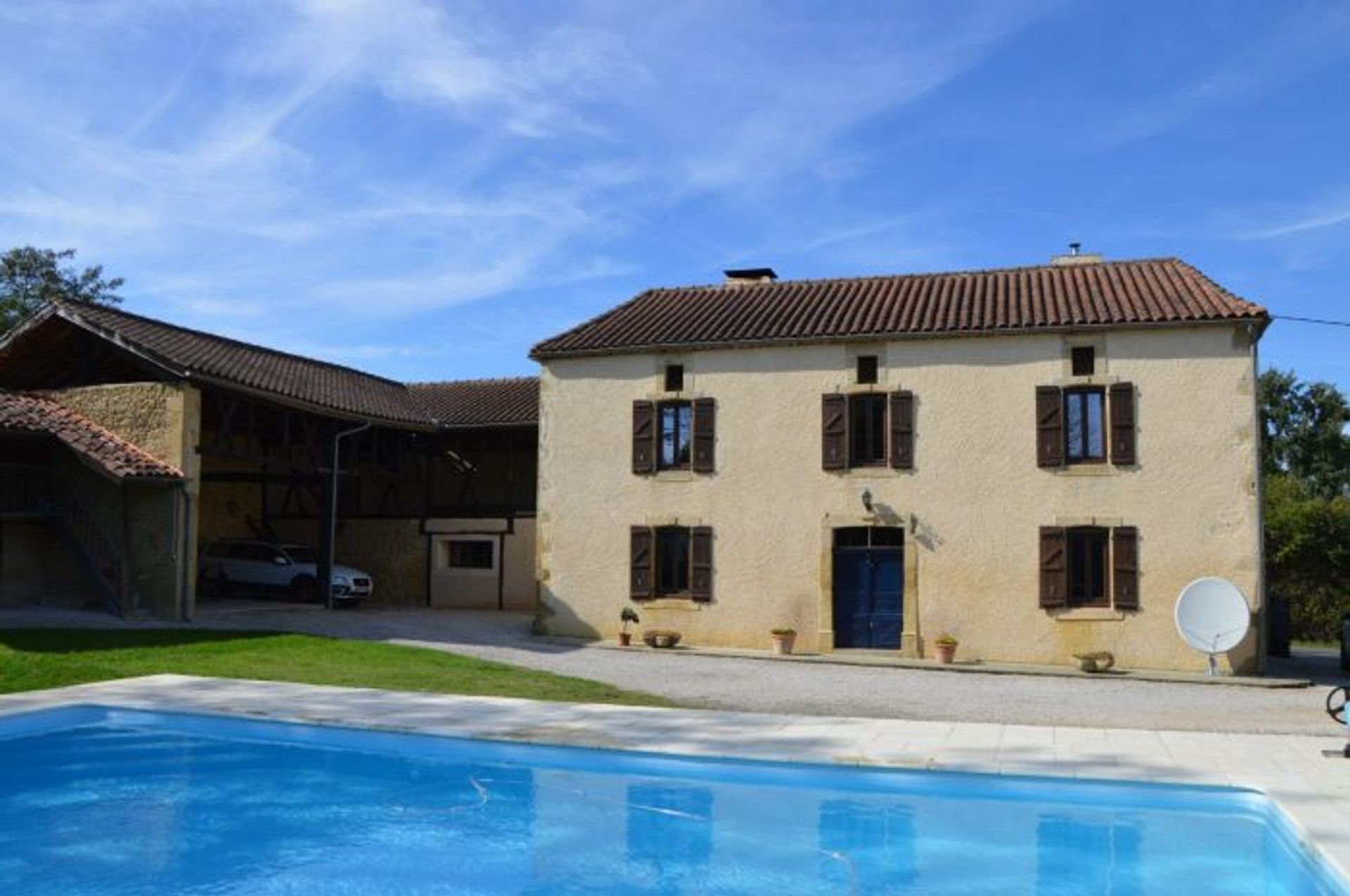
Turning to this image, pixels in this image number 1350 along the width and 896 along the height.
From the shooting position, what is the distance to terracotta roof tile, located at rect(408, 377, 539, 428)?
26.2 meters

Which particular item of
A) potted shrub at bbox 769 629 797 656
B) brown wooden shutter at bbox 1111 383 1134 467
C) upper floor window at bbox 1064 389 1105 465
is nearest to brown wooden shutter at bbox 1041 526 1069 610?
upper floor window at bbox 1064 389 1105 465

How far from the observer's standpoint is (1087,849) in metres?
8.09

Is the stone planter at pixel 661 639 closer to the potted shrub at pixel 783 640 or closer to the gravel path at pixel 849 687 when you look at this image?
the gravel path at pixel 849 687

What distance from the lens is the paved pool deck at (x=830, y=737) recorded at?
915cm

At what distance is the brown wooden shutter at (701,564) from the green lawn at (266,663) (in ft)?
15.2

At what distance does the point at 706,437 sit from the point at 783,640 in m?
3.94

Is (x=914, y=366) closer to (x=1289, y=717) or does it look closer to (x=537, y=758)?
(x=1289, y=717)

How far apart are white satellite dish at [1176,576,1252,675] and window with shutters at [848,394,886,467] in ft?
17.6

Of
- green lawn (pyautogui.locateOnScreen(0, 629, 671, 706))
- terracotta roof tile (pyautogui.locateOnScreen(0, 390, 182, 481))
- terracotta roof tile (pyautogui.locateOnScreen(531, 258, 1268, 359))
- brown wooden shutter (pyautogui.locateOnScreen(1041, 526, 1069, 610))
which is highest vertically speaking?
terracotta roof tile (pyautogui.locateOnScreen(531, 258, 1268, 359))

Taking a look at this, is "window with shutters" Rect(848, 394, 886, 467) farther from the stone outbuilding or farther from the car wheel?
the car wheel

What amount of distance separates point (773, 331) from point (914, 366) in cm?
267

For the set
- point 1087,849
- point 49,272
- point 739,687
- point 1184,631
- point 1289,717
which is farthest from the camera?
point 49,272

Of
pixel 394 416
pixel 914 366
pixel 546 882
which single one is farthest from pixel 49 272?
Result: pixel 546 882

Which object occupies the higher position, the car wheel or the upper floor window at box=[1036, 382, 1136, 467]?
the upper floor window at box=[1036, 382, 1136, 467]
